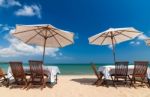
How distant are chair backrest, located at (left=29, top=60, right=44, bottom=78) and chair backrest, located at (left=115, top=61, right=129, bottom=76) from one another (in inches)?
98.5

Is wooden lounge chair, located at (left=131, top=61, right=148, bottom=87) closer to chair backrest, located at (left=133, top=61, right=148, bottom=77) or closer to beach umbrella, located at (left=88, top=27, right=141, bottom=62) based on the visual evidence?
chair backrest, located at (left=133, top=61, right=148, bottom=77)

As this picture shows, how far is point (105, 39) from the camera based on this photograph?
36.8 feet

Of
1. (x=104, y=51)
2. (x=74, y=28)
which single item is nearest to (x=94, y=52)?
(x=104, y=51)

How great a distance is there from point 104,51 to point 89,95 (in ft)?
167

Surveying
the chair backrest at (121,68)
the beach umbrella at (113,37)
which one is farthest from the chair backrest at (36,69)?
the beach umbrella at (113,37)

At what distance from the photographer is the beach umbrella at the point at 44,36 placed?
917 centimetres

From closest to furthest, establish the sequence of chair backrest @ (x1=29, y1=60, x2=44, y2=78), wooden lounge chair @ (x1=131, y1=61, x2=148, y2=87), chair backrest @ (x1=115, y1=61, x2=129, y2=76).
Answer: chair backrest @ (x1=29, y1=60, x2=44, y2=78), chair backrest @ (x1=115, y1=61, x2=129, y2=76), wooden lounge chair @ (x1=131, y1=61, x2=148, y2=87)

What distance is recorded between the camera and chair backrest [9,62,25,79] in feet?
26.8

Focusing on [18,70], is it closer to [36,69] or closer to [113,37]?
[36,69]

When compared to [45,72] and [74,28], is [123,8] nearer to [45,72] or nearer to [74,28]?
[74,28]

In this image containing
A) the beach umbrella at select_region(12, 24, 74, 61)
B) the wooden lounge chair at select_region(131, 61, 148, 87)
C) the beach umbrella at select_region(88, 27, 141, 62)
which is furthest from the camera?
the beach umbrella at select_region(88, 27, 141, 62)

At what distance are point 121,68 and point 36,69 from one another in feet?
9.26

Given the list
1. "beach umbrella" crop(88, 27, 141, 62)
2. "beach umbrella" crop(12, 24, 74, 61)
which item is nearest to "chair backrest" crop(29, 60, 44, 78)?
"beach umbrella" crop(12, 24, 74, 61)

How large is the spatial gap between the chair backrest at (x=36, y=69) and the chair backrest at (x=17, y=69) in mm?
347
